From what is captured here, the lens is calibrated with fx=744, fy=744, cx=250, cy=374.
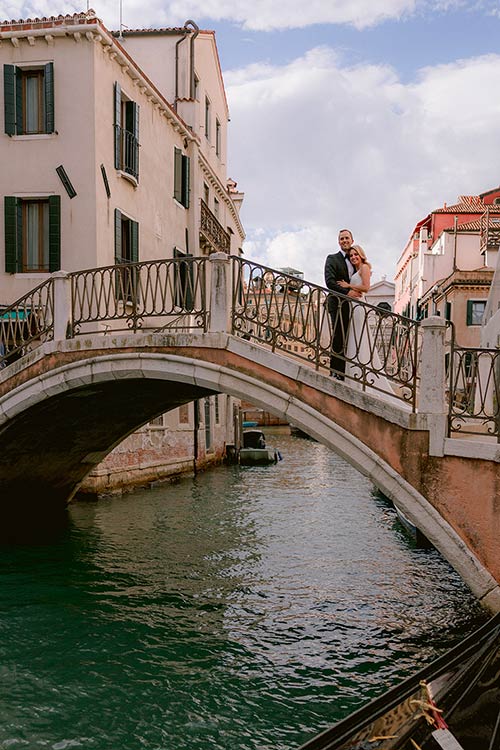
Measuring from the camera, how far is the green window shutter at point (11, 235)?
11883mm

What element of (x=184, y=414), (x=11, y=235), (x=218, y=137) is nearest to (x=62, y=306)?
(x=11, y=235)

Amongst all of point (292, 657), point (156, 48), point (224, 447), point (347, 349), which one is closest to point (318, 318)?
point (347, 349)

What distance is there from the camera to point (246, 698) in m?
5.18

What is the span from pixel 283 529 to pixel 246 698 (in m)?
Answer: 5.94

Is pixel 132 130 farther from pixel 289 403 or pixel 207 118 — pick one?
pixel 289 403

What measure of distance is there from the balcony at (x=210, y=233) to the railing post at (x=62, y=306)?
9.65 meters

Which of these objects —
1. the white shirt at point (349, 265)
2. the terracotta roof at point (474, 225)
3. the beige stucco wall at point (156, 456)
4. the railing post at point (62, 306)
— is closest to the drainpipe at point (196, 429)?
the beige stucco wall at point (156, 456)

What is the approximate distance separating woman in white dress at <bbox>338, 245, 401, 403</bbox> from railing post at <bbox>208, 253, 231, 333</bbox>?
1.04 m

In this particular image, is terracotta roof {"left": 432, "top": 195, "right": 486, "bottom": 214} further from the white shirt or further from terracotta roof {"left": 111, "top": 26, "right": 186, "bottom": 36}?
the white shirt

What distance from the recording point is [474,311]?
27.0 metres

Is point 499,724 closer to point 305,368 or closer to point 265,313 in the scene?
point 305,368

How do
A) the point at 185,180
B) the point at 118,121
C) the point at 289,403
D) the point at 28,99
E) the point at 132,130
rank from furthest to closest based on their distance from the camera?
1. the point at 185,180
2. the point at 132,130
3. the point at 118,121
4. the point at 28,99
5. the point at 289,403

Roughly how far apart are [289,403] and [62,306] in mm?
2875

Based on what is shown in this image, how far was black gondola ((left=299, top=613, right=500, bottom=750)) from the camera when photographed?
3061mm
